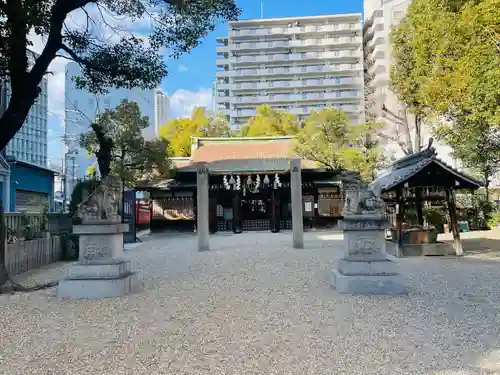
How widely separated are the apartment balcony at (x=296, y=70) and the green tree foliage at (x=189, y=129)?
2517 cm

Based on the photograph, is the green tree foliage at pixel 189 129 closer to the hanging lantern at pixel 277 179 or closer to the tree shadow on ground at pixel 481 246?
the hanging lantern at pixel 277 179

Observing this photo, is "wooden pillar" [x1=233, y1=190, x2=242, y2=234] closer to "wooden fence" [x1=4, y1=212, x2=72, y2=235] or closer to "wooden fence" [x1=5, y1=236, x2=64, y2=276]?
"wooden fence" [x1=4, y1=212, x2=72, y2=235]

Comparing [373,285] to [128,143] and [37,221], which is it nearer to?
[37,221]

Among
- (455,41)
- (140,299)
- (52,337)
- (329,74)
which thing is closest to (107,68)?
(140,299)

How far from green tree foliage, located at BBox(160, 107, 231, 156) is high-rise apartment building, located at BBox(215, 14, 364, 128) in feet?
72.1

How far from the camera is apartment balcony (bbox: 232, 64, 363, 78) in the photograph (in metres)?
58.3

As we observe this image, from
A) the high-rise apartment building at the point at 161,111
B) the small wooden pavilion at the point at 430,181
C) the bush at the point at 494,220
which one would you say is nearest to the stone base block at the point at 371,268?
the small wooden pavilion at the point at 430,181

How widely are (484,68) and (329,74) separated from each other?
51.8 meters

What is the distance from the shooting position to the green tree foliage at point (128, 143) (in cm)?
1742

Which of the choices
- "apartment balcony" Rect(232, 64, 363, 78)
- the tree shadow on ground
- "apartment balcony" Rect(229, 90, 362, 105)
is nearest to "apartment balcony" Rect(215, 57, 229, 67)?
"apartment balcony" Rect(232, 64, 363, 78)

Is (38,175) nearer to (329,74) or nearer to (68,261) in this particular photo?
(68,261)

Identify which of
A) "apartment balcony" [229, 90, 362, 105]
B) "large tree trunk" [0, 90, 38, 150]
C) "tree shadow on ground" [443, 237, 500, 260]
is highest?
"apartment balcony" [229, 90, 362, 105]

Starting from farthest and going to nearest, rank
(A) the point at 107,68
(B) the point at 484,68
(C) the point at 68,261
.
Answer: (C) the point at 68,261 → (B) the point at 484,68 → (A) the point at 107,68

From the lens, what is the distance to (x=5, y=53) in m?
6.83
